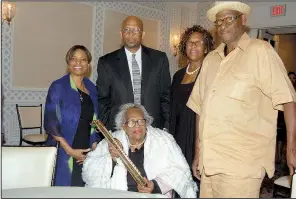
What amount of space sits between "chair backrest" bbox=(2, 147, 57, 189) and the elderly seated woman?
0.41 metres

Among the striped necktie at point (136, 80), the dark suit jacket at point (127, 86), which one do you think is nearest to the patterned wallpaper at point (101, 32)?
the dark suit jacket at point (127, 86)

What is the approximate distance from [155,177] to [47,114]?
1.02 m

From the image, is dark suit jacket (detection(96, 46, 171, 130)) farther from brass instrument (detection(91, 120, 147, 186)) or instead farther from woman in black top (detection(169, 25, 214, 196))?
brass instrument (detection(91, 120, 147, 186))

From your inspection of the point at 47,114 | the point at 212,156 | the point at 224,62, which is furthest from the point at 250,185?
the point at 47,114

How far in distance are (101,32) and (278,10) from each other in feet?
10.9

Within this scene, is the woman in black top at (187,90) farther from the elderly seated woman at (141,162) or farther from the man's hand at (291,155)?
the man's hand at (291,155)

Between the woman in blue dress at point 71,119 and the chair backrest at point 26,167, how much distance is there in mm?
614

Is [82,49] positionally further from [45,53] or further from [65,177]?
[45,53]

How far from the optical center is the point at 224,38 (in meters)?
1.98

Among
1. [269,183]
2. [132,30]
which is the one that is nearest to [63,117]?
[132,30]

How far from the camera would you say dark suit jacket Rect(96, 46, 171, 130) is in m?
2.74

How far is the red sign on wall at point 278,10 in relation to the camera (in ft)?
19.0

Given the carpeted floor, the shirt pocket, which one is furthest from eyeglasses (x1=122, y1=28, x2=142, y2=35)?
the carpeted floor

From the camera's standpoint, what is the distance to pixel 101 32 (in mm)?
6855
